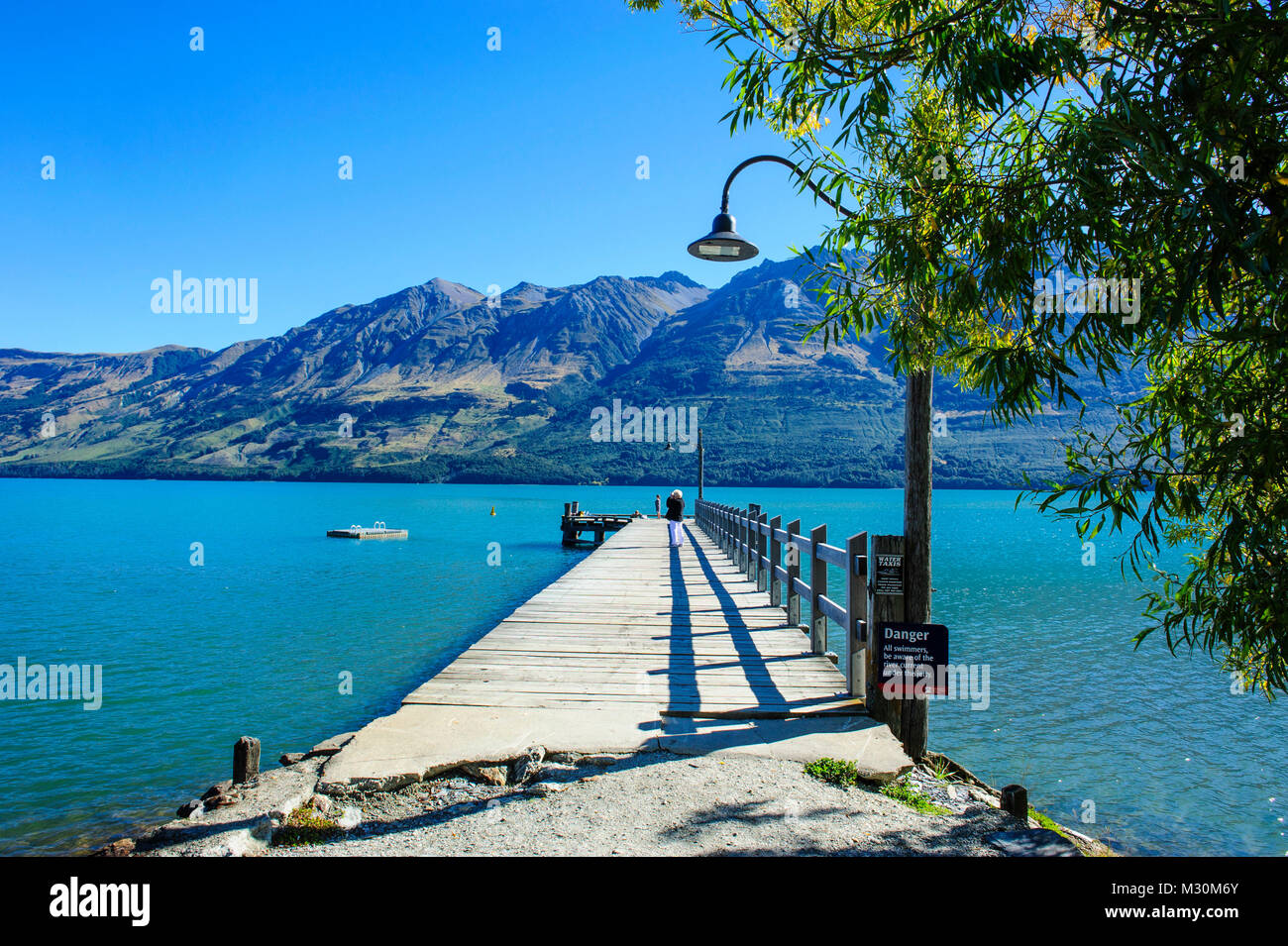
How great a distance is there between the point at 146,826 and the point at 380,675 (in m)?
7.44

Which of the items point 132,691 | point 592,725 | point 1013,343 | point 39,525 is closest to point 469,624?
point 132,691

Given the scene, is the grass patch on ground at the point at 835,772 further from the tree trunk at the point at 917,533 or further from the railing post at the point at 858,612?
the railing post at the point at 858,612

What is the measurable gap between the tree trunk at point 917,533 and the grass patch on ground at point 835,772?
3.97 feet

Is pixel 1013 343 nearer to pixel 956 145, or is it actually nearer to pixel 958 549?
pixel 956 145

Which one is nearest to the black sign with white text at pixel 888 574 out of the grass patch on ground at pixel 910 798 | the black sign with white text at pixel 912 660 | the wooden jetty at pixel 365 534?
the black sign with white text at pixel 912 660

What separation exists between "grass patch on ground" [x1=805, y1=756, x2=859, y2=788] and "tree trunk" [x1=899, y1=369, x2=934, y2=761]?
121 cm

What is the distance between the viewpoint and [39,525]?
74125mm

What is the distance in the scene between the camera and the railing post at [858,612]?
22.8 ft

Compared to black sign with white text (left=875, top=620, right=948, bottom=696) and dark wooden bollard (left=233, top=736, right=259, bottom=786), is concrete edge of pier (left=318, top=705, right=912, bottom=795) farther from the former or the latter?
dark wooden bollard (left=233, top=736, right=259, bottom=786)

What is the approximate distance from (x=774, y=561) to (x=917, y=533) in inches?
254

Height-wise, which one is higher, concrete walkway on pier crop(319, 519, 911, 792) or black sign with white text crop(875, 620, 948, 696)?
black sign with white text crop(875, 620, 948, 696)

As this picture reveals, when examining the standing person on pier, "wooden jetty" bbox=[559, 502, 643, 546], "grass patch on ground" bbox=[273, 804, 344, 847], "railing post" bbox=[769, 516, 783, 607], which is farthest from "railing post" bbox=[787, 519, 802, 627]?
"wooden jetty" bbox=[559, 502, 643, 546]

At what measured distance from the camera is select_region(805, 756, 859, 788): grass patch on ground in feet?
17.2

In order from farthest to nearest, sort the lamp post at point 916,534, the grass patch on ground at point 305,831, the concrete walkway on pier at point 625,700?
1. the lamp post at point 916,534
2. the concrete walkway on pier at point 625,700
3. the grass patch on ground at point 305,831
